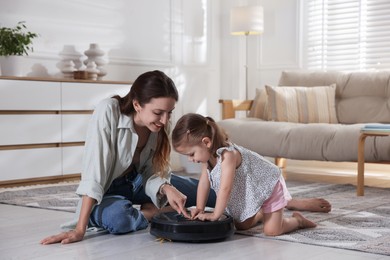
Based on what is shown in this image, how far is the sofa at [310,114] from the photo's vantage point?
4660 mm

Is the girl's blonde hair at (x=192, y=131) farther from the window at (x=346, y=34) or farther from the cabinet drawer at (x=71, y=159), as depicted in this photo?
the window at (x=346, y=34)

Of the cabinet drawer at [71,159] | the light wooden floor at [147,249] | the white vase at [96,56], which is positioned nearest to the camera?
the light wooden floor at [147,249]

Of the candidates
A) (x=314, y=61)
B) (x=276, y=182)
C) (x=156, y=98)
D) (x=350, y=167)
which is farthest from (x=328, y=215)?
(x=314, y=61)

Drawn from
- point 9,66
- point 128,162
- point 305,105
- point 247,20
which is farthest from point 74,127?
point 128,162

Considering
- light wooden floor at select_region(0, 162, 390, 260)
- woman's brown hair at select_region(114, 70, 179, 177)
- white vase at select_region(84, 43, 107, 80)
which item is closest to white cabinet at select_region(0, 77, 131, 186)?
white vase at select_region(84, 43, 107, 80)

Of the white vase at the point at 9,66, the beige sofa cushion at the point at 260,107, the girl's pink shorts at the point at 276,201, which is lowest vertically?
the girl's pink shorts at the point at 276,201

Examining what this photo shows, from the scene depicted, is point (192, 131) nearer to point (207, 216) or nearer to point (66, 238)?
point (207, 216)

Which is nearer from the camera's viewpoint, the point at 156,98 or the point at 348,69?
the point at 156,98

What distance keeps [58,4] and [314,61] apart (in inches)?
96.4

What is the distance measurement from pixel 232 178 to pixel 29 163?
8.29 ft

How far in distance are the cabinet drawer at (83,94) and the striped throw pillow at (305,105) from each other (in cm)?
134

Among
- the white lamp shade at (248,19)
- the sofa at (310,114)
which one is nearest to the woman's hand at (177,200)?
the sofa at (310,114)

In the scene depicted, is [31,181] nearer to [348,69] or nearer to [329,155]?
[329,155]

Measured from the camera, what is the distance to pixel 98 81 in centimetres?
511
